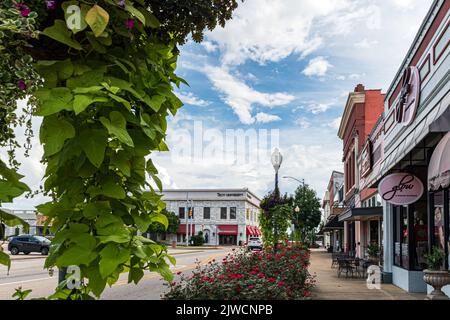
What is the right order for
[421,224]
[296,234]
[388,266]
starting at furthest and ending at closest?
[296,234] < [388,266] < [421,224]

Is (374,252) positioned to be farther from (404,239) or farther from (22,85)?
(22,85)

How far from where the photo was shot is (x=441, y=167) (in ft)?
28.6

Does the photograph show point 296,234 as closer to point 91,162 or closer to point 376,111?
point 376,111

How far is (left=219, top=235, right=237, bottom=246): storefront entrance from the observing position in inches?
3214

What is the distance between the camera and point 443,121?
862 cm

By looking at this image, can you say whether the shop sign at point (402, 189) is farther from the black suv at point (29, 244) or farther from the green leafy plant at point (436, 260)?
the black suv at point (29, 244)

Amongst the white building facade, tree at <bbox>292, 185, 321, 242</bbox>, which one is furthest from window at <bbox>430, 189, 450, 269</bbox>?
the white building facade

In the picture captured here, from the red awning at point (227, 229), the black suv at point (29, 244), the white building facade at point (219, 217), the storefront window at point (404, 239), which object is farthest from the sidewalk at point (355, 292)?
the red awning at point (227, 229)

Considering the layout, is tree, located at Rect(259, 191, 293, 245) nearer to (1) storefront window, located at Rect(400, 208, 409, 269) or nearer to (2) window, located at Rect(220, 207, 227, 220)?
(1) storefront window, located at Rect(400, 208, 409, 269)

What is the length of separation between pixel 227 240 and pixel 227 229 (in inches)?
87.0

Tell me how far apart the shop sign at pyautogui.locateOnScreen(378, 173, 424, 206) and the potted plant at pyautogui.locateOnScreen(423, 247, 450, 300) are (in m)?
2.38
